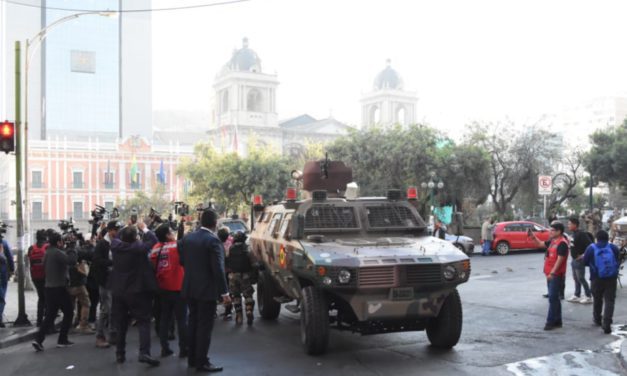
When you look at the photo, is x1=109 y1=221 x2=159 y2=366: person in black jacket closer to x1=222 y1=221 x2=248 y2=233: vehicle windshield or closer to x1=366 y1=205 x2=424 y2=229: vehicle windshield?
x1=366 y1=205 x2=424 y2=229: vehicle windshield

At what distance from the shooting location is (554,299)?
10.9m

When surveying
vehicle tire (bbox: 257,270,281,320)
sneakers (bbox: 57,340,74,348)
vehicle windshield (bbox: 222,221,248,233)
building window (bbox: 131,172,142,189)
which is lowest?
sneakers (bbox: 57,340,74,348)

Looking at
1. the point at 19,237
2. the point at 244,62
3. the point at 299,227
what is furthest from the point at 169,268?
the point at 244,62

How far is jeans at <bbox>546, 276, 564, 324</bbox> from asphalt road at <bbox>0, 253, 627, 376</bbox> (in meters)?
0.22

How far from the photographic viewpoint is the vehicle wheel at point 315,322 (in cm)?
905

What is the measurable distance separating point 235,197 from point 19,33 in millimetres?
65352

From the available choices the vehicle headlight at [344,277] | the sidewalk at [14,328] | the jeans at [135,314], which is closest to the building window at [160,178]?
the sidewalk at [14,328]

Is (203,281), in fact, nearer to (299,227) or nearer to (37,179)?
(299,227)

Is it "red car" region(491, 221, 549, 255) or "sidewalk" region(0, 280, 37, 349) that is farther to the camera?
"red car" region(491, 221, 549, 255)

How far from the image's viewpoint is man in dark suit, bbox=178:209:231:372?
8398mm

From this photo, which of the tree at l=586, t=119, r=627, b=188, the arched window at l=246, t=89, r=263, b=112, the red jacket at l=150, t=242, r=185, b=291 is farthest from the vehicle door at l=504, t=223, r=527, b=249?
the arched window at l=246, t=89, r=263, b=112

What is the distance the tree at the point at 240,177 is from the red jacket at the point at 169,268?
124 ft

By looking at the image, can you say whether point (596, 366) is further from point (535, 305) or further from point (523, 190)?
point (523, 190)

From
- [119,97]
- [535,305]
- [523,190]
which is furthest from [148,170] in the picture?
[535,305]
